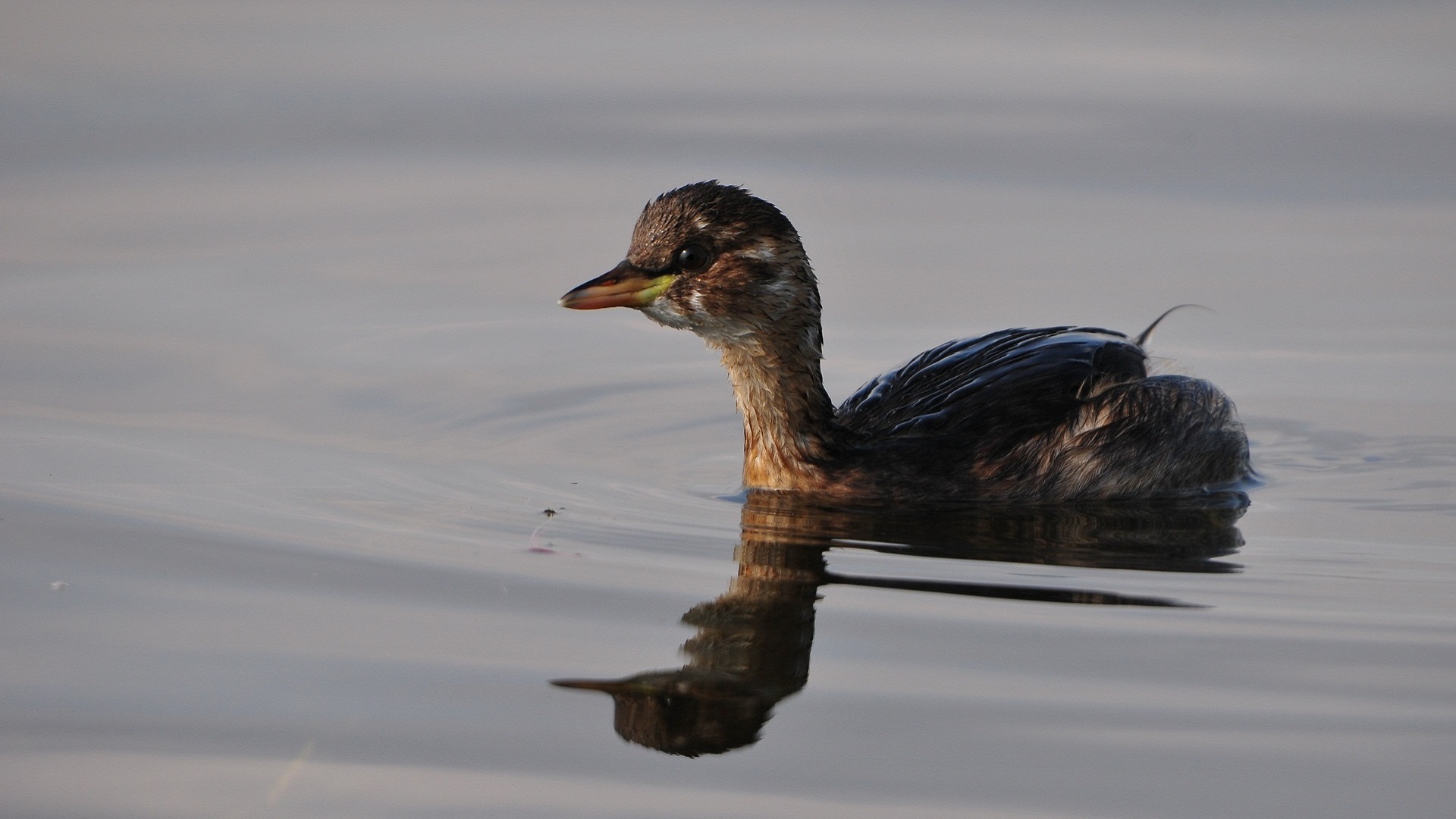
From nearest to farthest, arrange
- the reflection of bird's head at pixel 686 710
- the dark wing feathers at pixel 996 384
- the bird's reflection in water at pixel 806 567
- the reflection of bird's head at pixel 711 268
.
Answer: the reflection of bird's head at pixel 686 710, the bird's reflection in water at pixel 806 567, the reflection of bird's head at pixel 711 268, the dark wing feathers at pixel 996 384

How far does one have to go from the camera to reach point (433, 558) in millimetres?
6840

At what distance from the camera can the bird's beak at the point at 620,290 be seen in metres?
7.89

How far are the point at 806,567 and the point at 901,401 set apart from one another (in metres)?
1.87

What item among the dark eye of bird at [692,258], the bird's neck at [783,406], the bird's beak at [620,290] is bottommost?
the bird's neck at [783,406]

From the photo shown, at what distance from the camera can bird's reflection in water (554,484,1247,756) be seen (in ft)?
18.0

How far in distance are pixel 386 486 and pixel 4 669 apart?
2.36m

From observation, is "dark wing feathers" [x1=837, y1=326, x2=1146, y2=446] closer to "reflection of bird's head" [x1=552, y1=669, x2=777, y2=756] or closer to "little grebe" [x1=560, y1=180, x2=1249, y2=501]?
"little grebe" [x1=560, y1=180, x2=1249, y2=501]

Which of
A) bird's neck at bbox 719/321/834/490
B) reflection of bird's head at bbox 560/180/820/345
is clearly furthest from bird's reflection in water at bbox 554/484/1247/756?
reflection of bird's head at bbox 560/180/820/345

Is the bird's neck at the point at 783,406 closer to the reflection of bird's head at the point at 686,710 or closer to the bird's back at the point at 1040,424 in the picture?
the bird's back at the point at 1040,424

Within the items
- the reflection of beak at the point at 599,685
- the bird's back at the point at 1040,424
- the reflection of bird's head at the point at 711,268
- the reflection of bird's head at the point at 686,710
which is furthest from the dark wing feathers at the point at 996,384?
the reflection of beak at the point at 599,685

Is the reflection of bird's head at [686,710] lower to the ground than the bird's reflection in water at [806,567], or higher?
lower

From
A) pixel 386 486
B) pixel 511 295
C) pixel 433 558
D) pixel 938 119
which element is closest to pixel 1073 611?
pixel 433 558

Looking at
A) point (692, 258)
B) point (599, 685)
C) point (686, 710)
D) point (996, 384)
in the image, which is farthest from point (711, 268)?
point (686, 710)

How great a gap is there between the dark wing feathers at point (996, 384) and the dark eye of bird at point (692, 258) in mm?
1042
